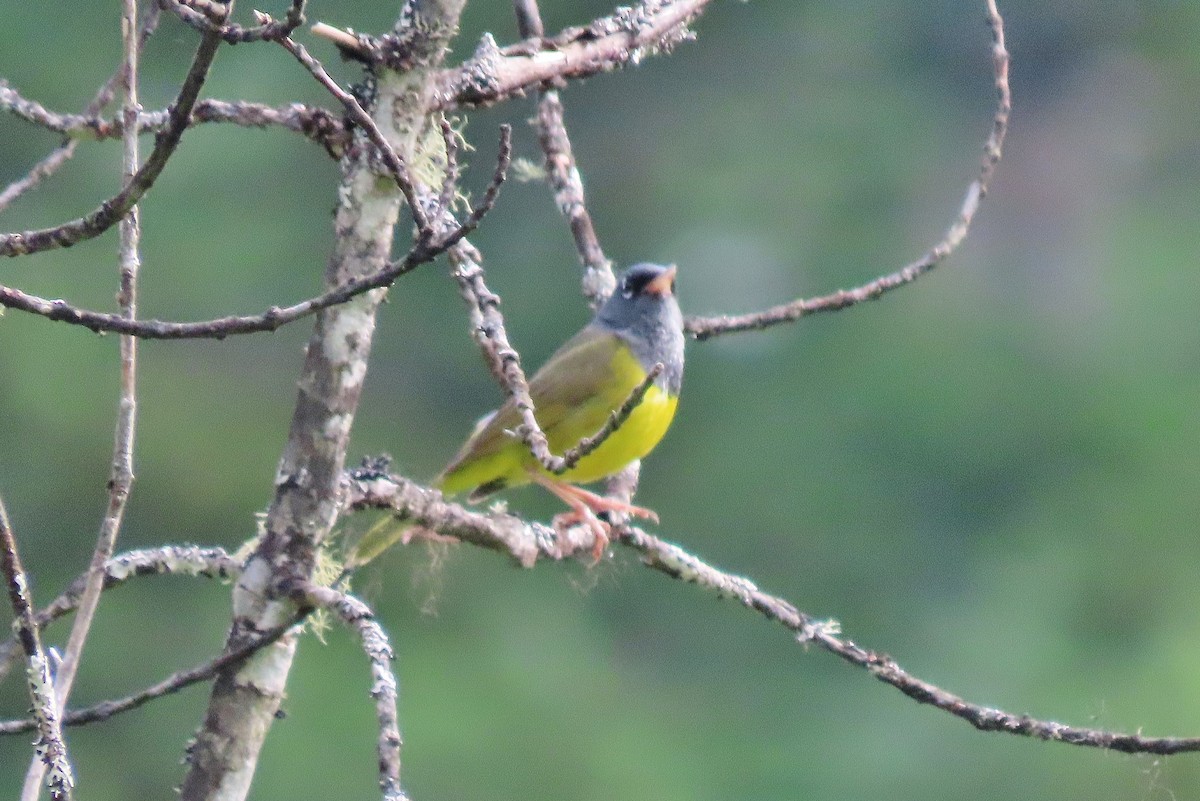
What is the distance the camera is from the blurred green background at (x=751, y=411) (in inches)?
551

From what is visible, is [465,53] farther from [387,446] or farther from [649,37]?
[649,37]

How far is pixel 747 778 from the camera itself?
1455 centimetres

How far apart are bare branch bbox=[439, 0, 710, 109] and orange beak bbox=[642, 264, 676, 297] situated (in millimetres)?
1204

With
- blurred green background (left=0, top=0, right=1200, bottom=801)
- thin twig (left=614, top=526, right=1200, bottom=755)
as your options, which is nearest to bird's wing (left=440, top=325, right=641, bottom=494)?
thin twig (left=614, top=526, right=1200, bottom=755)

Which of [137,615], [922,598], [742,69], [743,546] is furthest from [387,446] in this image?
[742,69]

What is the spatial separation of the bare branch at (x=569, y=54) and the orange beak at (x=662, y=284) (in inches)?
47.4

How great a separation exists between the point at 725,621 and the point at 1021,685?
2783 millimetres

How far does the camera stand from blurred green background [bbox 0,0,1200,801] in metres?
14.0

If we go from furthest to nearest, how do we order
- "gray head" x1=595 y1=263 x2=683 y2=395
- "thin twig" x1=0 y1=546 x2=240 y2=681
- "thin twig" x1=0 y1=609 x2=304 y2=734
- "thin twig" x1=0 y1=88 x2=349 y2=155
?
1. "gray head" x1=595 y1=263 x2=683 y2=395
2. "thin twig" x1=0 y1=88 x2=349 y2=155
3. "thin twig" x1=0 y1=546 x2=240 y2=681
4. "thin twig" x1=0 y1=609 x2=304 y2=734

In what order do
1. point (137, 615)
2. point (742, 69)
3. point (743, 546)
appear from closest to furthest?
point (137, 615), point (743, 546), point (742, 69)

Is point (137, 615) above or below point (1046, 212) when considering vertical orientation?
below

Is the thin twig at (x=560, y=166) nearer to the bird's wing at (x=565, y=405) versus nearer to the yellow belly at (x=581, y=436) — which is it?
the yellow belly at (x=581, y=436)

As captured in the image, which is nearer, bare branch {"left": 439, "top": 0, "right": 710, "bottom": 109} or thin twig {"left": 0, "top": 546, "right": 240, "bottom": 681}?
thin twig {"left": 0, "top": 546, "right": 240, "bottom": 681}

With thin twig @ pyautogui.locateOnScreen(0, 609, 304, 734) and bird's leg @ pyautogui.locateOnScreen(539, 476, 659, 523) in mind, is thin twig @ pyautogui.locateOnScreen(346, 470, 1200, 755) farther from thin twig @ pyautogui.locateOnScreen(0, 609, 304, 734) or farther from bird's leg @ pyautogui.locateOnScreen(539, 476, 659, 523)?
thin twig @ pyautogui.locateOnScreen(0, 609, 304, 734)
